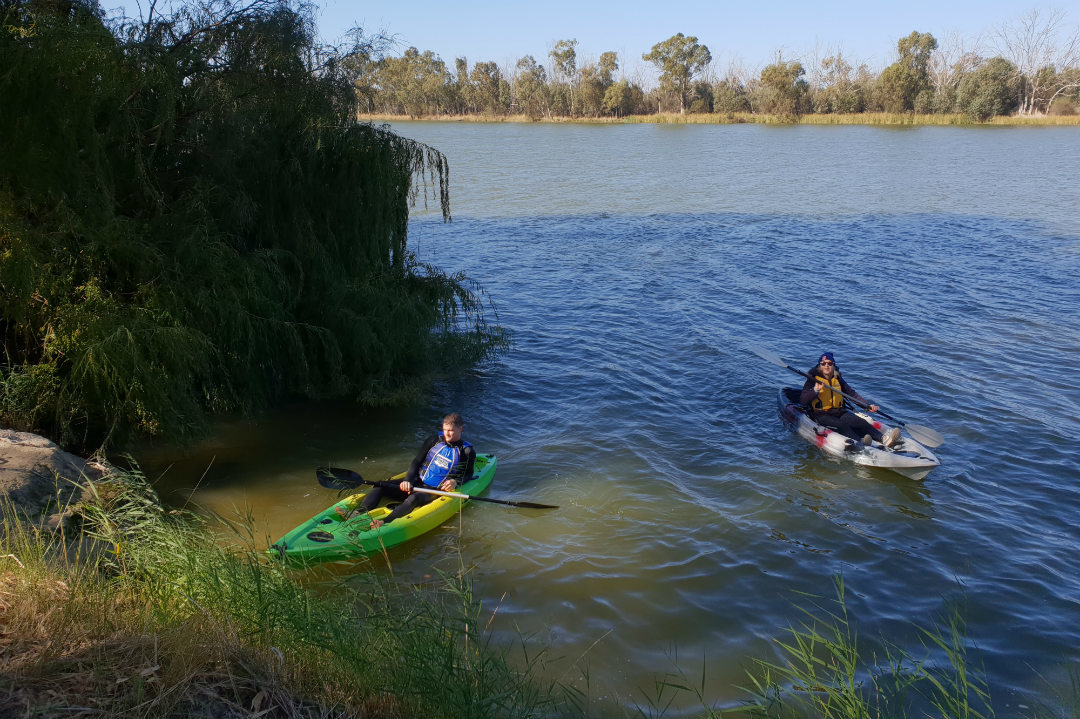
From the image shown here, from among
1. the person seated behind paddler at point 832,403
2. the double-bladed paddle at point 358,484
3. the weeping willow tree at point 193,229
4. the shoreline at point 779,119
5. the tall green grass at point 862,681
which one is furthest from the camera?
the shoreline at point 779,119

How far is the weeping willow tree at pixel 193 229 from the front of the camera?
7.43 meters

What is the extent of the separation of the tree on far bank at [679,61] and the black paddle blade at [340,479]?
80.7 meters

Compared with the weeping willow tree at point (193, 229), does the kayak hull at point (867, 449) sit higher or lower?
lower

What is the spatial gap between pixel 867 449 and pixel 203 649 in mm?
8064

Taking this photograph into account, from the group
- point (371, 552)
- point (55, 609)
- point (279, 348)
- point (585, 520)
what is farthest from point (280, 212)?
point (55, 609)

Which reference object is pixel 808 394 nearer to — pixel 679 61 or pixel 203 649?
pixel 203 649

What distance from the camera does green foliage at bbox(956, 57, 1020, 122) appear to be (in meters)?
62.1

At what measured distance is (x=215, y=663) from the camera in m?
3.57

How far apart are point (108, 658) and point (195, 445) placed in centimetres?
564

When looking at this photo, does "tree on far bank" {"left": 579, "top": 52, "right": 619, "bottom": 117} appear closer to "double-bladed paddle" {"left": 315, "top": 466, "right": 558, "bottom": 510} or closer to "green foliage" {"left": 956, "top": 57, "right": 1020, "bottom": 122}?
"green foliage" {"left": 956, "top": 57, "right": 1020, "bottom": 122}

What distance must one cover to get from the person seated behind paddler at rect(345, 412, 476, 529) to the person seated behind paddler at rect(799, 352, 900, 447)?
4887 millimetres

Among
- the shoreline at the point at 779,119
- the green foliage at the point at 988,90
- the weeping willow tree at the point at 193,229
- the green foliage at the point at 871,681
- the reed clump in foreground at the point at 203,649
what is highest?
the green foliage at the point at 988,90

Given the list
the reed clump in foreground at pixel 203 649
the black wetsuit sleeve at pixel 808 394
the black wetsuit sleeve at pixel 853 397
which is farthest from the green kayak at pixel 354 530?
the black wetsuit sleeve at pixel 853 397

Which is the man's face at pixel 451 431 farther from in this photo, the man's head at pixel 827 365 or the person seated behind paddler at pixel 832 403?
the man's head at pixel 827 365
